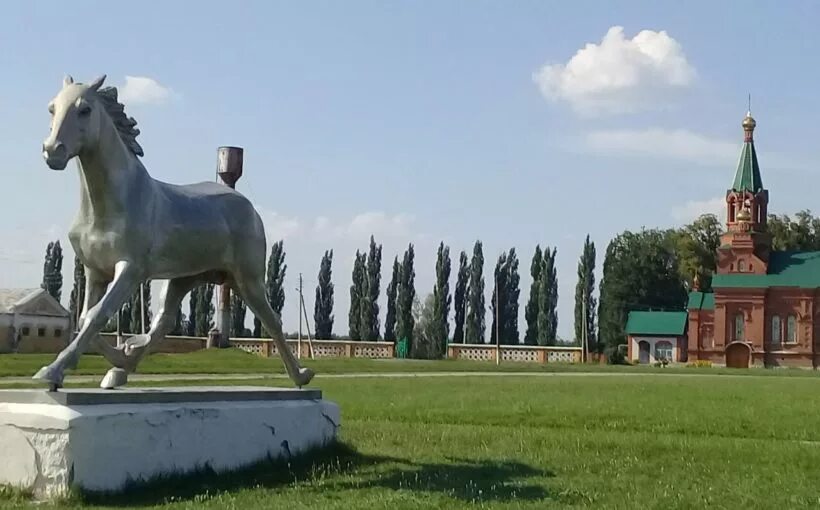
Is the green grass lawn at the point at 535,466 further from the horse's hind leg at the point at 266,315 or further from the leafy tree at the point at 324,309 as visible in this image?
the leafy tree at the point at 324,309

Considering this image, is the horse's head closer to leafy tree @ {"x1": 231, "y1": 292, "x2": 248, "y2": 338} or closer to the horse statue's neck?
the horse statue's neck

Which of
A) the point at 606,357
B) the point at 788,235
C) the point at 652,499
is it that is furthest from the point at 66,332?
the point at 788,235

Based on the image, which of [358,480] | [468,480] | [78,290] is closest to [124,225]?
[358,480]

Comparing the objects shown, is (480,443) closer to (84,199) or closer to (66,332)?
(84,199)

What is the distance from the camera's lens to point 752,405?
20375 mm

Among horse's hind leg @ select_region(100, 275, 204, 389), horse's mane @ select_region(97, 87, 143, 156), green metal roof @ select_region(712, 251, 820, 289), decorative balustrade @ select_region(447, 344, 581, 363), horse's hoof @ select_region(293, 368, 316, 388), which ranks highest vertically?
green metal roof @ select_region(712, 251, 820, 289)

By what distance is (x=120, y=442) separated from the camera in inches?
348

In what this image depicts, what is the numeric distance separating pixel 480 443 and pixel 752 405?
9.83 meters

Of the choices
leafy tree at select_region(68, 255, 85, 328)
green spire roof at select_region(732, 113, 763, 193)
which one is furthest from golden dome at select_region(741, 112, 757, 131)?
leafy tree at select_region(68, 255, 85, 328)

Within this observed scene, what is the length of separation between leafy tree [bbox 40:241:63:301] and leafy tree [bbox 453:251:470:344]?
3079 centimetres

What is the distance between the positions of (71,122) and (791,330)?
7740 cm

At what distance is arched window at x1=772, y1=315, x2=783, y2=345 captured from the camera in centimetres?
7975

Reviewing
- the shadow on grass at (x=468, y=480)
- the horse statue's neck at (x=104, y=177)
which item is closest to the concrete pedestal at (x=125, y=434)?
the shadow on grass at (x=468, y=480)

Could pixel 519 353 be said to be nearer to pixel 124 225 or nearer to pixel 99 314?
pixel 124 225
